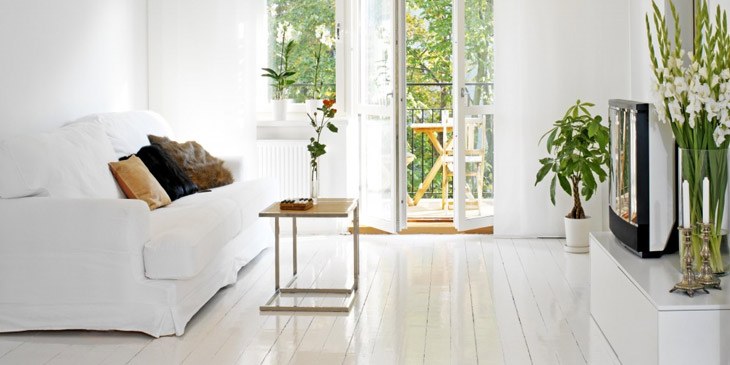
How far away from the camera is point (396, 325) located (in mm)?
4289

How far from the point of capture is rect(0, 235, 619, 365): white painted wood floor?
378cm

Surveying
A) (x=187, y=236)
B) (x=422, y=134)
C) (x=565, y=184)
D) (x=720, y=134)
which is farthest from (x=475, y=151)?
(x=720, y=134)

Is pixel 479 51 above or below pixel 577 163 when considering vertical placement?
above

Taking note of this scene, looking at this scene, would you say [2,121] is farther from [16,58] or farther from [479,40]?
[479,40]

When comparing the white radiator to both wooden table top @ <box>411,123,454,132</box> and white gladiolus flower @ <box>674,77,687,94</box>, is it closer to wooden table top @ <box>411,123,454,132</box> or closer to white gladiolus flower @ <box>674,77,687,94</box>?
wooden table top @ <box>411,123,454,132</box>

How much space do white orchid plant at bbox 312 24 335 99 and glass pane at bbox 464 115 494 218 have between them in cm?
122

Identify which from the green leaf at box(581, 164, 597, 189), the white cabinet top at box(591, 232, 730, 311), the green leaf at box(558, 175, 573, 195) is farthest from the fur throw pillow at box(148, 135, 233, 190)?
the white cabinet top at box(591, 232, 730, 311)

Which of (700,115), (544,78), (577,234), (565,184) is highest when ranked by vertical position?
(544,78)

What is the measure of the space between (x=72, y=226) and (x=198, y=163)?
6.21 feet

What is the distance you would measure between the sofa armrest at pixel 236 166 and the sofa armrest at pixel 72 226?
2.12 m

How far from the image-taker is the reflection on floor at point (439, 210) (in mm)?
6848

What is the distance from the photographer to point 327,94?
7.23 metres

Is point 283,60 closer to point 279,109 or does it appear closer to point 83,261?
point 279,109

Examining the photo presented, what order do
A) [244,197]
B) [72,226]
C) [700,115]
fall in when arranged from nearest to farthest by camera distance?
[700,115], [72,226], [244,197]
